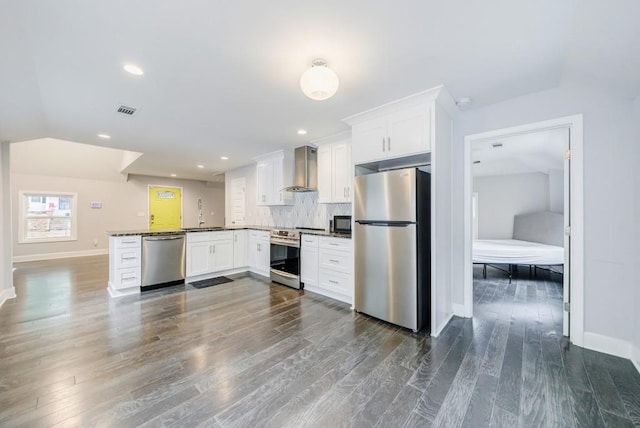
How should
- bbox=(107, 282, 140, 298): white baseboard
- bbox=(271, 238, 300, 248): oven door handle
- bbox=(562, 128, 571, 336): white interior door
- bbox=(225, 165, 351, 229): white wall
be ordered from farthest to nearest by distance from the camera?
1. bbox=(225, 165, 351, 229): white wall
2. bbox=(271, 238, 300, 248): oven door handle
3. bbox=(107, 282, 140, 298): white baseboard
4. bbox=(562, 128, 571, 336): white interior door

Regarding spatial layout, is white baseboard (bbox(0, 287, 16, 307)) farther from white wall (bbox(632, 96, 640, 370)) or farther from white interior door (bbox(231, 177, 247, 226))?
white wall (bbox(632, 96, 640, 370))

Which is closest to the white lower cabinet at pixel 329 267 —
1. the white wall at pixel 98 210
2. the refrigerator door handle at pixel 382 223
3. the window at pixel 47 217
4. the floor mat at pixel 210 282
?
the refrigerator door handle at pixel 382 223

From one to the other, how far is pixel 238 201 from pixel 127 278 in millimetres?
3319

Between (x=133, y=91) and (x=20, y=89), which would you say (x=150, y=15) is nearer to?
(x=133, y=91)

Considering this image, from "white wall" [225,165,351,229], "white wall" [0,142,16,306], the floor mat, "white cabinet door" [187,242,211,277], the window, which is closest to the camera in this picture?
"white wall" [0,142,16,306]

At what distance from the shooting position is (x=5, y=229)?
369cm

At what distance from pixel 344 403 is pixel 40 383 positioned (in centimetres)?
211

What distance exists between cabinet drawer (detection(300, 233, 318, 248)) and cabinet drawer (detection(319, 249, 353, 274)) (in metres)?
0.18

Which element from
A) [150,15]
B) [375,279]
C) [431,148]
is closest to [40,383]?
[150,15]

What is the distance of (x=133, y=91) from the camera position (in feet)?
8.31

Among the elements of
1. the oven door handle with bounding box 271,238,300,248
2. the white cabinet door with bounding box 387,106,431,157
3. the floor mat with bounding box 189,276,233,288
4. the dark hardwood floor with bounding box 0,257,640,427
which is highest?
the white cabinet door with bounding box 387,106,431,157

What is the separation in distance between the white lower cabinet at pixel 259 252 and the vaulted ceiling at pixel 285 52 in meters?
2.41

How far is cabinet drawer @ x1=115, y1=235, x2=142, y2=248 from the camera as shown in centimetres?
378

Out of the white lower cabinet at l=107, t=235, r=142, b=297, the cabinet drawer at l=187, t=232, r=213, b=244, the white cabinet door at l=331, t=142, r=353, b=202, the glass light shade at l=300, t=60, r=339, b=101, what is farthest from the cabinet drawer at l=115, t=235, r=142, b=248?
the glass light shade at l=300, t=60, r=339, b=101
